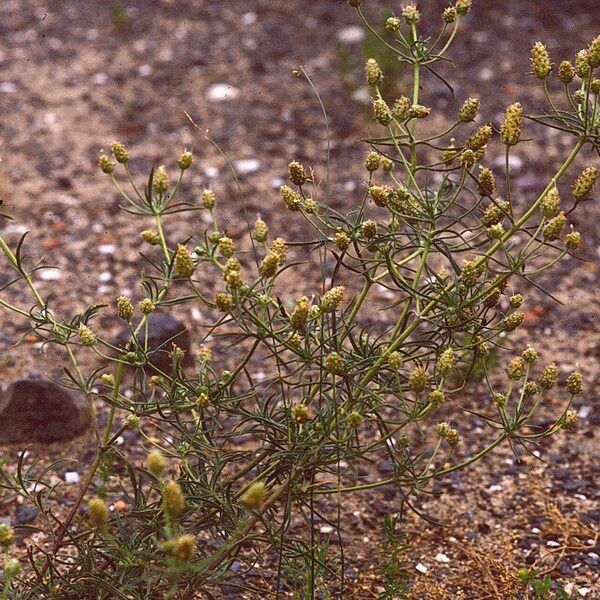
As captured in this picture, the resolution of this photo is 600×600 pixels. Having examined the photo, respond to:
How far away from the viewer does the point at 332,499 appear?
9.05 feet

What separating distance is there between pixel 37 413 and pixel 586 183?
1759 mm

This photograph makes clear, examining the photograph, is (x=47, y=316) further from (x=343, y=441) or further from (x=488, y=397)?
(x=488, y=397)

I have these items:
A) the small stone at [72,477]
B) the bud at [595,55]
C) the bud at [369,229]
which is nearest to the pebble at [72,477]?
the small stone at [72,477]

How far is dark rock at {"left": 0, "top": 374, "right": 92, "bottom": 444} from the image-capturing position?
2.89 meters

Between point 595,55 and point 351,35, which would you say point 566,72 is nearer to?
point 595,55

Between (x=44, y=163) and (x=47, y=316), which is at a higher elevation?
(x=47, y=316)

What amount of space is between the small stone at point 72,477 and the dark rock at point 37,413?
163 millimetres

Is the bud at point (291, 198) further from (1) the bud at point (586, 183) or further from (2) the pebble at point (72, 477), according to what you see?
(2) the pebble at point (72, 477)

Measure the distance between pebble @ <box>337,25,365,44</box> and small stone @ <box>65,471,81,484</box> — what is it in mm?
2937

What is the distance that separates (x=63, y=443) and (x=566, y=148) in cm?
256

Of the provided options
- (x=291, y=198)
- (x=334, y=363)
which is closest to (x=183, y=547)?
(x=334, y=363)

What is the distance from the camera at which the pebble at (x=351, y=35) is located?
5098 mm

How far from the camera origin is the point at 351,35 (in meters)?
5.14

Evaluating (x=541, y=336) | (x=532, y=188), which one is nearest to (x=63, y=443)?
(x=541, y=336)
